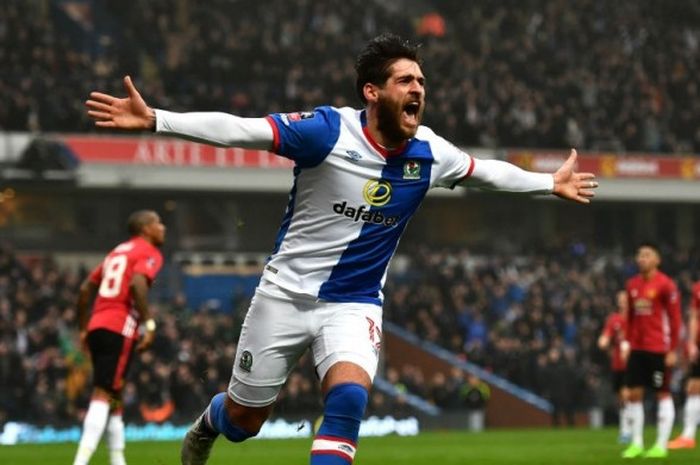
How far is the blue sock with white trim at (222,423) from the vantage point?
797 cm

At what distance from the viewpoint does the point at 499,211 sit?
4141 cm

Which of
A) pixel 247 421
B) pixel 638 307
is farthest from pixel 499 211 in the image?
pixel 247 421

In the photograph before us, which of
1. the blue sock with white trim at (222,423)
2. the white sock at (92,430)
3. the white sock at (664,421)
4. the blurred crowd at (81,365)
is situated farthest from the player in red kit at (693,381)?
the blue sock with white trim at (222,423)

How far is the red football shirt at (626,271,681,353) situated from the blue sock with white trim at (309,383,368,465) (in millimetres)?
9463

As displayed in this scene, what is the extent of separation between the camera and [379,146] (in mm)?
7352

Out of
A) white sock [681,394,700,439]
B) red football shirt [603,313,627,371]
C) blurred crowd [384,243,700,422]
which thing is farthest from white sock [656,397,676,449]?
blurred crowd [384,243,700,422]

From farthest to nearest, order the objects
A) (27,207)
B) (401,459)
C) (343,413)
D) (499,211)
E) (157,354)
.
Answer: (499,211) < (27,207) < (157,354) < (401,459) < (343,413)

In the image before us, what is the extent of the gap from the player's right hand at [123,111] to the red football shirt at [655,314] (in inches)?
400

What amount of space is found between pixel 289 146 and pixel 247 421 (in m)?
1.65

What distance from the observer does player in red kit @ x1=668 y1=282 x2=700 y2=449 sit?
17.0 m

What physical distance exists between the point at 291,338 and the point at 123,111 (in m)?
1.56

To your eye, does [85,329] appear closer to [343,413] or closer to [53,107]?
[343,413]

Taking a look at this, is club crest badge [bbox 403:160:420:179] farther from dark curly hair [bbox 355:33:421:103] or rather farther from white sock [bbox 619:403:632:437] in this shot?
white sock [bbox 619:403:632:437]

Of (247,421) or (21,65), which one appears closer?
(247,421)
